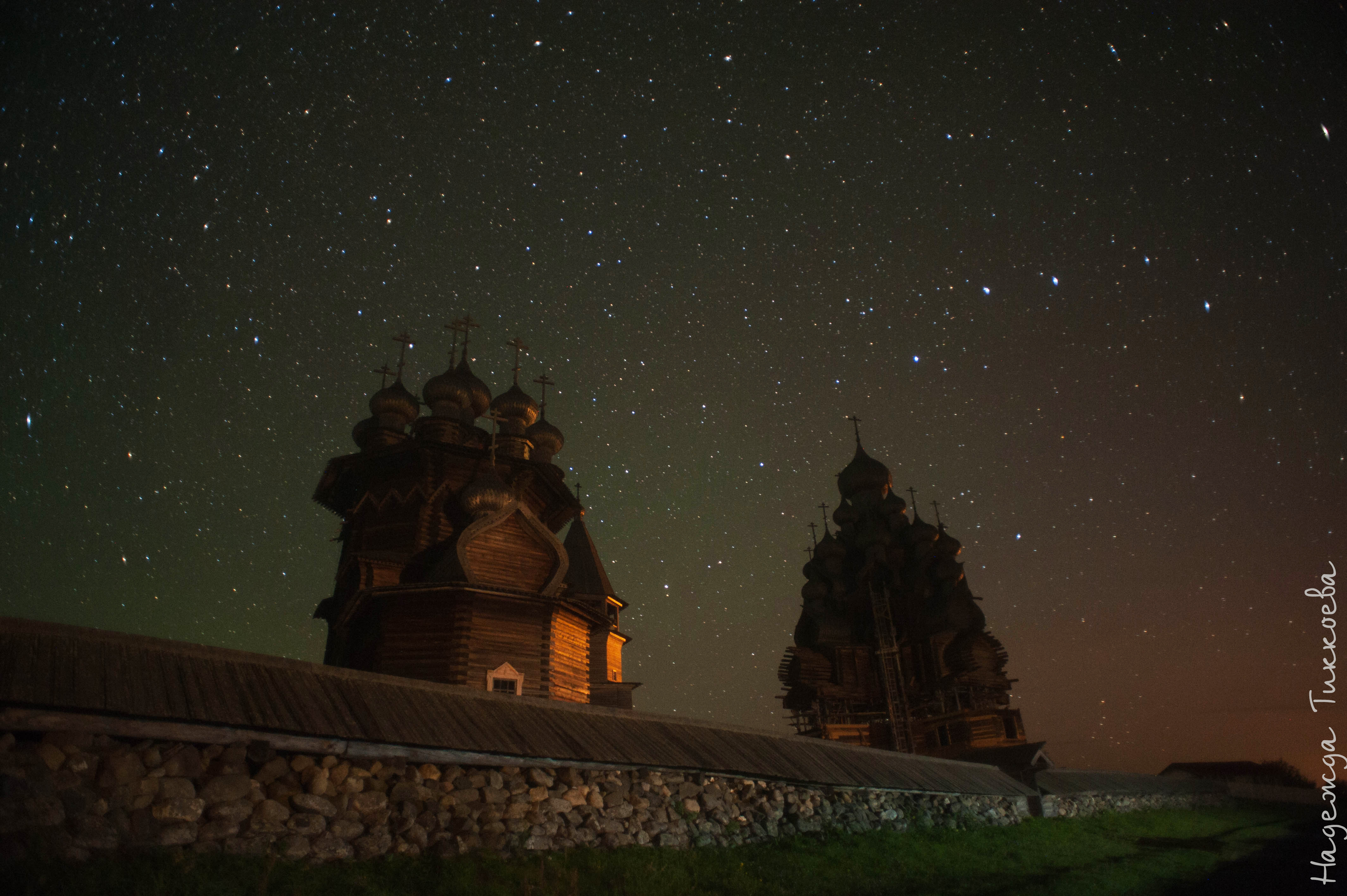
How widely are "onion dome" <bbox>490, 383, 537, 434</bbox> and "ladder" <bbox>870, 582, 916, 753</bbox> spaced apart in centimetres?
2415

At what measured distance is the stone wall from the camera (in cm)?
661

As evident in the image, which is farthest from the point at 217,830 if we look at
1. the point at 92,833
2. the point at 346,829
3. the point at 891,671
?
the point at 891,671

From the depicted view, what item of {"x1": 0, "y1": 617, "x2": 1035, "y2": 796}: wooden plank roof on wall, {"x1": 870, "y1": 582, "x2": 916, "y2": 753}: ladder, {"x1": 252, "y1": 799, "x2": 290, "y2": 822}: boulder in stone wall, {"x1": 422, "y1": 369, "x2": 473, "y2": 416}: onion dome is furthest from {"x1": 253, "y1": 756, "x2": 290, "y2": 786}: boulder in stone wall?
{"x1": 870, "y1": 582, "x2": 916, "y2": 753}: ladder

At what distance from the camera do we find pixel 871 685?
134 feet

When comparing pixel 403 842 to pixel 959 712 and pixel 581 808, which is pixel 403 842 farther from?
pixel 959 712

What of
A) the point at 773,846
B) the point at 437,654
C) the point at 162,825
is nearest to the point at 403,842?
the point at 162,825

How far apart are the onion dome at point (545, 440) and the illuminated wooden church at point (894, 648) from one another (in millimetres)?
20979

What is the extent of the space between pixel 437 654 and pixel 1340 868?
19.5 metres

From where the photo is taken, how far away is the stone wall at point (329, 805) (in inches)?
260

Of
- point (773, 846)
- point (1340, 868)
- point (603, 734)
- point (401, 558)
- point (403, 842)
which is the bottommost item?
point (1340, 868)

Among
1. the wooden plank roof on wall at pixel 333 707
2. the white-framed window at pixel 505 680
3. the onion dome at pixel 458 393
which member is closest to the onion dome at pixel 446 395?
the onion dome at pixel 458 393

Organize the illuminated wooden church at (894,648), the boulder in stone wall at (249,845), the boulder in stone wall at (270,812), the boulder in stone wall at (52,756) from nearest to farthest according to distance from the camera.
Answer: the boulder in stone wall at (52,756), the boulder in stone wall at (249,845), the boulder in stone wall at (270,812), the illuminated wooden church at (894,648)

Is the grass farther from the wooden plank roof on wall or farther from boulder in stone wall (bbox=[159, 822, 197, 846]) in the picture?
the wooden plank roof on wall

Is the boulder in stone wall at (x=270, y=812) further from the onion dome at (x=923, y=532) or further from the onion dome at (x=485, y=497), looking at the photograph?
the onion dome at (x=923, y=532)
